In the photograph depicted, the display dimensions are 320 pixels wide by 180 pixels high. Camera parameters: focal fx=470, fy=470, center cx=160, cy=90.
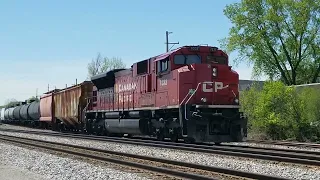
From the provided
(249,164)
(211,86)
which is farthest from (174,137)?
(249,164)

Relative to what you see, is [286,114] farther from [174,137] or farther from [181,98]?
[181,98]

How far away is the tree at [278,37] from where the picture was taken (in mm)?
36781

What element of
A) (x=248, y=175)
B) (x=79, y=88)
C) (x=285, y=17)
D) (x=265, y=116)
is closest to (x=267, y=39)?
(x=285, y=17)

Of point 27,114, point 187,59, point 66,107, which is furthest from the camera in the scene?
point 27,114

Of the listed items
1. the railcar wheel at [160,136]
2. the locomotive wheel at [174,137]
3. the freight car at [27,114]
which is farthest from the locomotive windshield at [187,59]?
the freight car at [27,114]

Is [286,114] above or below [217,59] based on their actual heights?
below

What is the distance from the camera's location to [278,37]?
123 feet

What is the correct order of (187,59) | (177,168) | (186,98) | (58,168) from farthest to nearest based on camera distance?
1. (187,59)
2. (186,98)
3. (58,168)
4. (177,168)

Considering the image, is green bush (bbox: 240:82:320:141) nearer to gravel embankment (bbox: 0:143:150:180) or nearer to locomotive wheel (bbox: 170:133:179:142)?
locomotive wheel (bbox: 170:133:179:142)

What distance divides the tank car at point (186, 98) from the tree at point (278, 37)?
718 inches

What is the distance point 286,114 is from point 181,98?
9.41 meters

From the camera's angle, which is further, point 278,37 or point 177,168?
point 278,37

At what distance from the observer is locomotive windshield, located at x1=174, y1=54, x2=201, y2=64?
18.3 metres

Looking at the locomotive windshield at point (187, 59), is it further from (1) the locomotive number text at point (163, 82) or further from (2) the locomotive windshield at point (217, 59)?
(1) the locomotive number text at point (163, 82)
